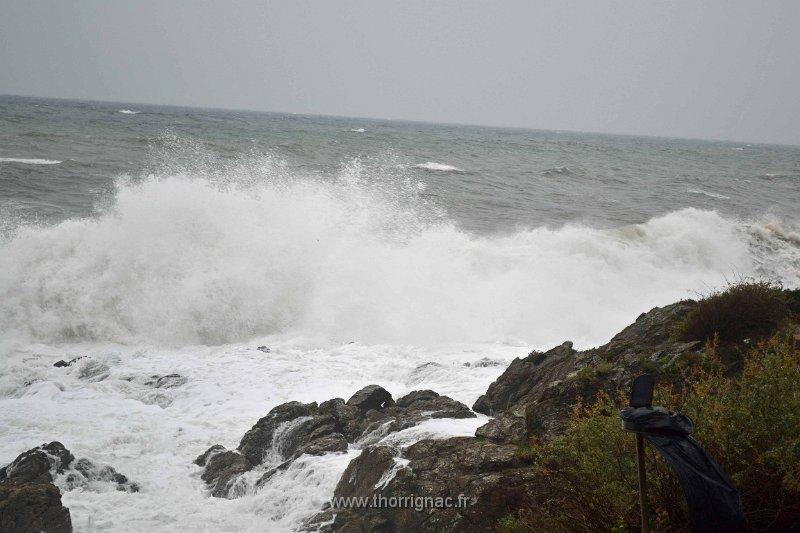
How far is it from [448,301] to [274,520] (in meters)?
11.2

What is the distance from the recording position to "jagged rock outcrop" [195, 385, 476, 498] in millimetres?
9031

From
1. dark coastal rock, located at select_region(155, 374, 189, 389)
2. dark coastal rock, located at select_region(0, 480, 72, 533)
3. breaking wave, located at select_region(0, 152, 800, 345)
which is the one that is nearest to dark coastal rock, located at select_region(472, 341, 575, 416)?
breaking wave, located at select_region(0, 152, 800, 345)

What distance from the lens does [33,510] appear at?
290 inches

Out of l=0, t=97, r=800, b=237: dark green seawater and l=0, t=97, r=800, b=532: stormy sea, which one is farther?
l=0, t=97, r=800, b=237: dark green seawater

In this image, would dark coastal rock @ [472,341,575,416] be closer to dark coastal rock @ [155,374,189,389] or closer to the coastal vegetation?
the coastal vegetation

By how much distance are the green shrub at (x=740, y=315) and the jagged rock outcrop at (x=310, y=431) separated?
3.67 m

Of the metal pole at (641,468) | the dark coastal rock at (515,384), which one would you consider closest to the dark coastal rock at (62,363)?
the dark coastal rock at (515,384)

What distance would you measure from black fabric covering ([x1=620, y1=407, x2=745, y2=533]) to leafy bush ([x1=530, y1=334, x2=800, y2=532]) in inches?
34.8

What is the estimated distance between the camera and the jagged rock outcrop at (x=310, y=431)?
9031mm

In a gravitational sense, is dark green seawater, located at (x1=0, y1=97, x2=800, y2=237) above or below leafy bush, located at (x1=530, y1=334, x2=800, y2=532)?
above

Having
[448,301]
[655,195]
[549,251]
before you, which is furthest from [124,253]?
[655,195]

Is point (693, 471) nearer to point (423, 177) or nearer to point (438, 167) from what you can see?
point (423, 177)

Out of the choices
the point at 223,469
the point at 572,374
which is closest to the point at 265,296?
the point at 223,469

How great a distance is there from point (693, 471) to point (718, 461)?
48.7 inches
